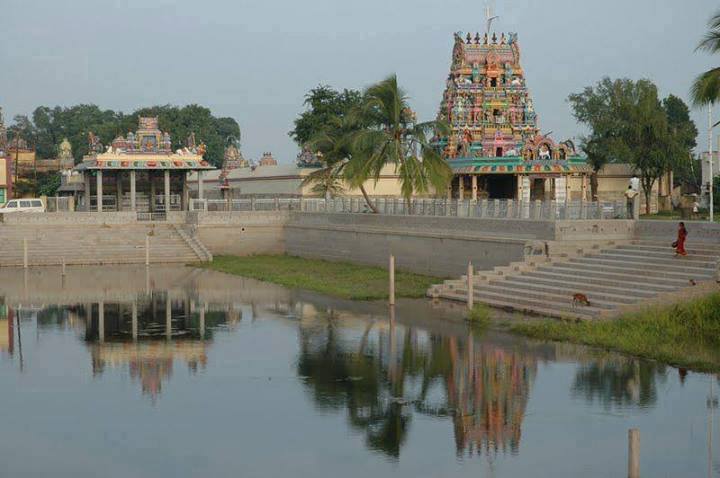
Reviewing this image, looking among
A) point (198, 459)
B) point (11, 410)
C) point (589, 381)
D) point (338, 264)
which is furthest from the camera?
point (338, 264)

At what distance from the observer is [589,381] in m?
19.7

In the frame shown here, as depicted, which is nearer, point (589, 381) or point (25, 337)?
point (589, 381)

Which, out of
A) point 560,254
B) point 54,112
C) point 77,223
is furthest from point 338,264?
point 54,112

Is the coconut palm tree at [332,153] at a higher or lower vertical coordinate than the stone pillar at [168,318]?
higher

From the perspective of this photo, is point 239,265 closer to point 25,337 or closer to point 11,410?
point 25,337

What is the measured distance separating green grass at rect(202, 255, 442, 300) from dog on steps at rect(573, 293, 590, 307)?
746cm

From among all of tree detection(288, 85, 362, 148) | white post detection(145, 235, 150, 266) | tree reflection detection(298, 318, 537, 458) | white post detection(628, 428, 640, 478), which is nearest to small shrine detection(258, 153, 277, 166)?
tree detection(288, 85, 362, 148)

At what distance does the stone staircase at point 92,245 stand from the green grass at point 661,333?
25163mm

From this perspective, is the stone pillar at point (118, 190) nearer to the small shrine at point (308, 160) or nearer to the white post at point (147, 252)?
the small shrine at point (308, 160)

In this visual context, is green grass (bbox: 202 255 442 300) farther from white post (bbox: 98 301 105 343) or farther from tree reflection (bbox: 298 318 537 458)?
tree reflection (bbox: 298 318 537 458)

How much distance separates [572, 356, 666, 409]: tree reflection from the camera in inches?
720

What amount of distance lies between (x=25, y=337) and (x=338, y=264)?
19593mm

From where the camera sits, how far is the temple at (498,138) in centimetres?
5150

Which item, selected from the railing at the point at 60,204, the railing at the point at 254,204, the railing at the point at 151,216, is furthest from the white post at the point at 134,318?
the railing at the point at 60,204
